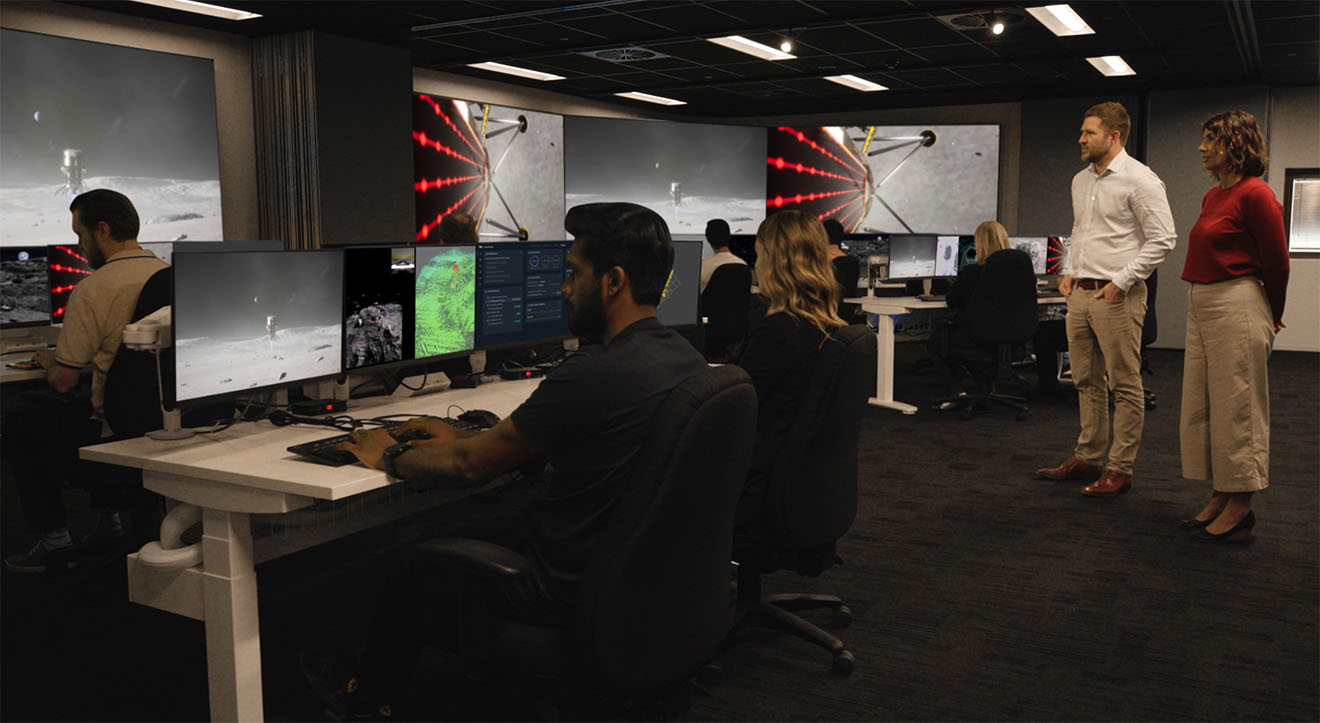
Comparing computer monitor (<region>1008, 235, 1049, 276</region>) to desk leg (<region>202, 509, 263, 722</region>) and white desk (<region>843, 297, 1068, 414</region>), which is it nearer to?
white desk (<region>843, 297, 1068, 414</region>)

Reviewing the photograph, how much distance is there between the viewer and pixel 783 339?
2584 millimetres

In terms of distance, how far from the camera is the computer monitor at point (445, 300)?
306cm

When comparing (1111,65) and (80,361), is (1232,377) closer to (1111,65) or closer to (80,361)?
(80,361)

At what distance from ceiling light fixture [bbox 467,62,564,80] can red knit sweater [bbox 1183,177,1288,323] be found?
263 inches

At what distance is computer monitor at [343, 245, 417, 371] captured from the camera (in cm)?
282

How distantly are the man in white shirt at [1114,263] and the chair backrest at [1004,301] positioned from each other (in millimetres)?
1708

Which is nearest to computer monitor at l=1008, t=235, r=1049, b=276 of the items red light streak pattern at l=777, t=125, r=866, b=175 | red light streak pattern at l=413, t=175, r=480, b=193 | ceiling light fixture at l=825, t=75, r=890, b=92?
A: ceiling light fixture at l=825, t=75, r=890, b=92

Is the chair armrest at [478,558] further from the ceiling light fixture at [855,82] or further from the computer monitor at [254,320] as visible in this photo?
the ceiling light fixture at [855,82]

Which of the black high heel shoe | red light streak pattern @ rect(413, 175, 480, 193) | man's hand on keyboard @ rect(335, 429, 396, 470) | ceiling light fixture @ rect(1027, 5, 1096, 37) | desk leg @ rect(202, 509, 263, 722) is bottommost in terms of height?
the black high heel shoe

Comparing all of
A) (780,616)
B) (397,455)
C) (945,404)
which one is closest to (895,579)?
(780,616)

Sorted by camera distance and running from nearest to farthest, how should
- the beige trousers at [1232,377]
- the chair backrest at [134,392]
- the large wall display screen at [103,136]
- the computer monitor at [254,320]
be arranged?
the computer monitor at [254,320], the chair backrest at [134,392], the beige trousers at [1232,377], the large wall display screen at [103,136]

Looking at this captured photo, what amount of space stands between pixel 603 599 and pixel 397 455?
685mm

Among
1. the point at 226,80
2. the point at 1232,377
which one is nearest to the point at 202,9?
the point at 226,80

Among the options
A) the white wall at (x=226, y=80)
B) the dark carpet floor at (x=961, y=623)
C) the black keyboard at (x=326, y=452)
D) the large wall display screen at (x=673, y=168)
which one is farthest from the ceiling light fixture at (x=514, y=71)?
the black keyboard at (x=326, y=452)
